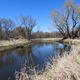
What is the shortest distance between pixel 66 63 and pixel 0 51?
27.3 ft

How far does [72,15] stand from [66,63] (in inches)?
822

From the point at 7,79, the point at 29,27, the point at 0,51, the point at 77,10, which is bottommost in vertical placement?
the point at 7,79

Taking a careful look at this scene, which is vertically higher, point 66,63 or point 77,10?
point 77,10

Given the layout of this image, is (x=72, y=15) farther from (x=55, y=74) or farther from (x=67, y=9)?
(x=55, y=74)

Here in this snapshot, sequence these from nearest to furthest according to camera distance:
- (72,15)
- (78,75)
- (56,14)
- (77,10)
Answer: (78,75)
(77,10)
(72,15)
(56,14)

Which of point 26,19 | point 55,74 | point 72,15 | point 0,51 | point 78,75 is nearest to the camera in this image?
point 78,75

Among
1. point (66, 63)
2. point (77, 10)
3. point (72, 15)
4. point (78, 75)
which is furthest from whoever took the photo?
point (72, 15)

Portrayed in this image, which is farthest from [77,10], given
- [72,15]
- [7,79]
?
[7,79]

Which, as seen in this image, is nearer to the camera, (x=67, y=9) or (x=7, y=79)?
(x=7, y=79)

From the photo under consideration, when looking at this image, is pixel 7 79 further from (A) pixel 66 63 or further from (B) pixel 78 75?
(B) pixel 78 75

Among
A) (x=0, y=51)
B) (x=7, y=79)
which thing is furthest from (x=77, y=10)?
(x=7, y=79)

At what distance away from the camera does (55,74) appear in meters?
2.55

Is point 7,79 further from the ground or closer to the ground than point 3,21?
closer to the ground

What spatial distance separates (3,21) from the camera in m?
29.3
